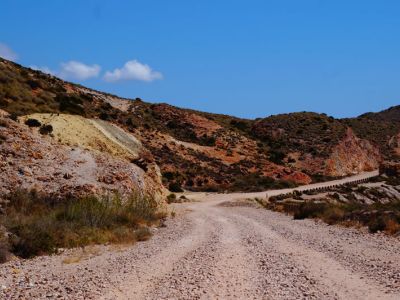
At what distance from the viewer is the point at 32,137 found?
96.2 feet

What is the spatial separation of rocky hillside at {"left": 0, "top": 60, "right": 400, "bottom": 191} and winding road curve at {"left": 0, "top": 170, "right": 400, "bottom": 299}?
2078cm

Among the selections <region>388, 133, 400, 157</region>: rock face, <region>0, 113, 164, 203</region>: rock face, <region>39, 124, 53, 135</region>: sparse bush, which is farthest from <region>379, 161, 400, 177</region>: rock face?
<region>39, 124, 53, 135</region>: sparse bush

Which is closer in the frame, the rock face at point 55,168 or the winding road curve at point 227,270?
the winding road curve at point 227,270

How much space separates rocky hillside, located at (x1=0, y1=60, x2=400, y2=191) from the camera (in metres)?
58.8

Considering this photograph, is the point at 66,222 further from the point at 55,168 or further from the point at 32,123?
the point at 32,123

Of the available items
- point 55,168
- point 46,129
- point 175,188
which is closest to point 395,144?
point 175,188

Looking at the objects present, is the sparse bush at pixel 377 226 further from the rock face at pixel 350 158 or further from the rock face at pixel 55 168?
the rock face at pixel 350 158

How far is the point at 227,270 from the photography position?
43.0 feet

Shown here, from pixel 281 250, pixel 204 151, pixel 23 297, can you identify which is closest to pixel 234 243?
pixel 281 250

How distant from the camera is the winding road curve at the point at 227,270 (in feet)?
34.7

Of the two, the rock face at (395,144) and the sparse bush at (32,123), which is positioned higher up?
the rock face at (395,144)

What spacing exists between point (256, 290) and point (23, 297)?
4.63 meters

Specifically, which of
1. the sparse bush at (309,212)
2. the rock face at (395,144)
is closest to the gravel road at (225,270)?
the sparse bush at (309,212)

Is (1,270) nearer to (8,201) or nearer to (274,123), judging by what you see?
(8,201)
